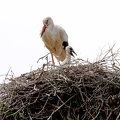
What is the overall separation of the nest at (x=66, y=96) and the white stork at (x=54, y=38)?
12.4ft

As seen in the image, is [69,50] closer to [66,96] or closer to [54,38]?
[54,38]

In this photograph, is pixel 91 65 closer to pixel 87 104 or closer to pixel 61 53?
pixel 87 104

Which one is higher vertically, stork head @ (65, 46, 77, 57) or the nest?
stork head @ (65, 46, 77, 57)

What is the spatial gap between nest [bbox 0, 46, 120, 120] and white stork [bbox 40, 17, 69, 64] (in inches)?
149

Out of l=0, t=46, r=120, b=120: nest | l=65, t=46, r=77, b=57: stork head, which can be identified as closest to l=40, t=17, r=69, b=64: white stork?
l=65, t=46, r=77, b=57: stork head

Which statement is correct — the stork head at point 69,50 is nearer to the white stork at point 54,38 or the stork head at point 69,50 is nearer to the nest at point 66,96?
the white stork at point 54,38

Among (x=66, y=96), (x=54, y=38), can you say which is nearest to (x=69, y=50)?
(x=54, y=38)

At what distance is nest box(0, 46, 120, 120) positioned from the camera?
5.66m

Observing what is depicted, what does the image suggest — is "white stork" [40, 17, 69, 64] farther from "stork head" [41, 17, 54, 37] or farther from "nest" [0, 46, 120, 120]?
"nest" [0, 46, 120, 120]

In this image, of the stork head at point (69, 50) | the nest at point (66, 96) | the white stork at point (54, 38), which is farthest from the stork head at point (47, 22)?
the nest at point (66, 96)

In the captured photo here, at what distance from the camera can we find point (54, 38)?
9.86m

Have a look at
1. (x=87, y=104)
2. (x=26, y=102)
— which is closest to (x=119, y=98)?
(x=87, y=104)

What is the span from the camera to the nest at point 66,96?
566 centimetres

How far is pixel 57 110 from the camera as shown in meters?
5.77
